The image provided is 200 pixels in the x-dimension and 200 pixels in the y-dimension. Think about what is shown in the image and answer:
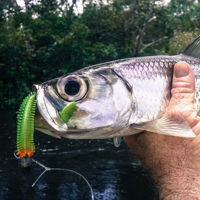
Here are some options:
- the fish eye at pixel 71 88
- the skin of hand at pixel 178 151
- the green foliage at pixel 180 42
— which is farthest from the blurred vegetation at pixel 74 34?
the fish eye at pixel 71 88

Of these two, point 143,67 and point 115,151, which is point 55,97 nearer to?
point 143,67

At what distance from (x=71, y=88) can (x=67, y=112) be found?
173mm

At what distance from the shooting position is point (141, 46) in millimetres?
23922

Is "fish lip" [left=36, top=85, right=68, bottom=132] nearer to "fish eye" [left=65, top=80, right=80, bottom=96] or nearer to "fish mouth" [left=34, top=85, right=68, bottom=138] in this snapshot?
"fish mouth" [left=34, top=85, right=68, bottom=138]

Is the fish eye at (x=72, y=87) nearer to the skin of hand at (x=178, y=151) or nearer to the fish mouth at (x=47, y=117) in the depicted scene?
the fish mouth at (x=47, y=117)

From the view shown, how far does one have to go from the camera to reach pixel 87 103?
204 centimetres

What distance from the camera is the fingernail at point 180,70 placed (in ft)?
7.69

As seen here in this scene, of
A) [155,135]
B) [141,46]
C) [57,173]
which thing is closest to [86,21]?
[141,46]

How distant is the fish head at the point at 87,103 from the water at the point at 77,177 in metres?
5.21

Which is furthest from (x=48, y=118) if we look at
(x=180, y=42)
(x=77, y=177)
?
(x=180, y=42)

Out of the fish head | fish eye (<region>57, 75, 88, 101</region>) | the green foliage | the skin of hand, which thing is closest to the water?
the skin of hand

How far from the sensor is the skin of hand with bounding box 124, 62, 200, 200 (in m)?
2.30

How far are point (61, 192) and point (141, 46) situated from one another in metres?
18.3

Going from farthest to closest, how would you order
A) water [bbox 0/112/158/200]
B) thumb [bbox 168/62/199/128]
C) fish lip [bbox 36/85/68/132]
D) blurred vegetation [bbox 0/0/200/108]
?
1. blurred vegetation [bbox 0/0/200/108]
2. water [bbox 0/112/158/200]
3. thumb [bbox 168/62/199/128]
4. fish lip [bbox 36/85/68/132]
